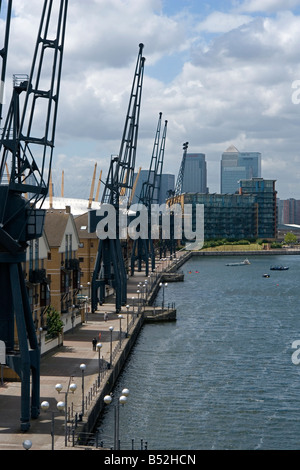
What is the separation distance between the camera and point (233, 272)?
140 metres

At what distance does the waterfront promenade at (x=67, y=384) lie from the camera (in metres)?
27.6

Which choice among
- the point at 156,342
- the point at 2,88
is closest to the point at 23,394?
the point at 2,88

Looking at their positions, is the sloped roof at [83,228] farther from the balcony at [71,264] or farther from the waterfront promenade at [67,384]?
the balcony at [71,264]

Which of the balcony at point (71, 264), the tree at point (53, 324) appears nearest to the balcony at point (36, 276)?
the tree at point (53, 324)

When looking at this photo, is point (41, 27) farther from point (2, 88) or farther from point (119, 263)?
point (119, 263)

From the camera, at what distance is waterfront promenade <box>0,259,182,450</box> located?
90.5 feet

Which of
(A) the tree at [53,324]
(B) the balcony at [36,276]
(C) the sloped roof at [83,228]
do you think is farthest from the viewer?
(C) the sloped roof at [83,228]

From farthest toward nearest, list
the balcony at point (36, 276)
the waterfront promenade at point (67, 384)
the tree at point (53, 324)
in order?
the tree at point (53, 324), the balcony at point (36, 276), the waterfront promenade at point (67, 384)

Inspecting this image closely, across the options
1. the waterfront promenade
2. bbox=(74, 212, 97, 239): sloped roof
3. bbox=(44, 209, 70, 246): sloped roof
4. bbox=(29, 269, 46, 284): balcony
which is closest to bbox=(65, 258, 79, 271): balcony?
bbox=(44, 209, 70, 246): sloped roof

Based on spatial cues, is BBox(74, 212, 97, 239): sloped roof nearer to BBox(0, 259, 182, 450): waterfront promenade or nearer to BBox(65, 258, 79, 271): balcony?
BBox(0, 259, 182, 450): waterfront promenade

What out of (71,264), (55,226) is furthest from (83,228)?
(71,264)

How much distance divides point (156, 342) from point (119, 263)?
62.9 feet

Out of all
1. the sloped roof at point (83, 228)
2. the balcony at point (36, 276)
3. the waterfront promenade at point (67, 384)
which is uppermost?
the sloped roof at point (83, 228)
